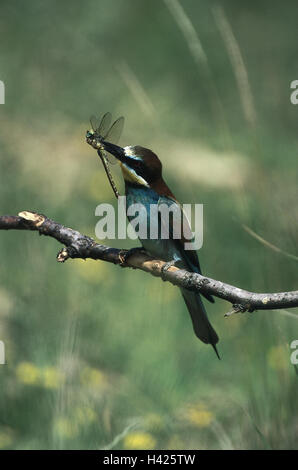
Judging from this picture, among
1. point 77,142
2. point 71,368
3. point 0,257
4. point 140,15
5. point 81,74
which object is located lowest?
point 71,368

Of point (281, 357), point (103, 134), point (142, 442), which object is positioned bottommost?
point (142, 442)

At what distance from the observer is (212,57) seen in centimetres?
543

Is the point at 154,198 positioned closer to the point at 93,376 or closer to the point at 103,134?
the point at 103,134

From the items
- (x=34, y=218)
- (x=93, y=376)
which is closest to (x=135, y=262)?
(x=34, y=218)

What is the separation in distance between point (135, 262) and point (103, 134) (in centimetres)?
41

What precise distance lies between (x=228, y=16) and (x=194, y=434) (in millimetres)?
3769

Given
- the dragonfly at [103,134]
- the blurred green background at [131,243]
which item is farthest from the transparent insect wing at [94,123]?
the blurred green background at [131,243]

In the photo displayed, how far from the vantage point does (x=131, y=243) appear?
3758mm

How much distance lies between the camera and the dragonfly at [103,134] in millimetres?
2062

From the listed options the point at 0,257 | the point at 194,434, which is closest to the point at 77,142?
the point at 0,257

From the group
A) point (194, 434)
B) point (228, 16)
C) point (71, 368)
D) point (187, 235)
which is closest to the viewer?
point (187, 235)

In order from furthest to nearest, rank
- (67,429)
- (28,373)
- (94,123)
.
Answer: (28,373) → (67,429) → (94,123)

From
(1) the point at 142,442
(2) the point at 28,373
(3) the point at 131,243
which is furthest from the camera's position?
(3) the point at 131,243

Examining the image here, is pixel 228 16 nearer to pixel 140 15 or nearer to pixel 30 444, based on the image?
pixel 140 15
